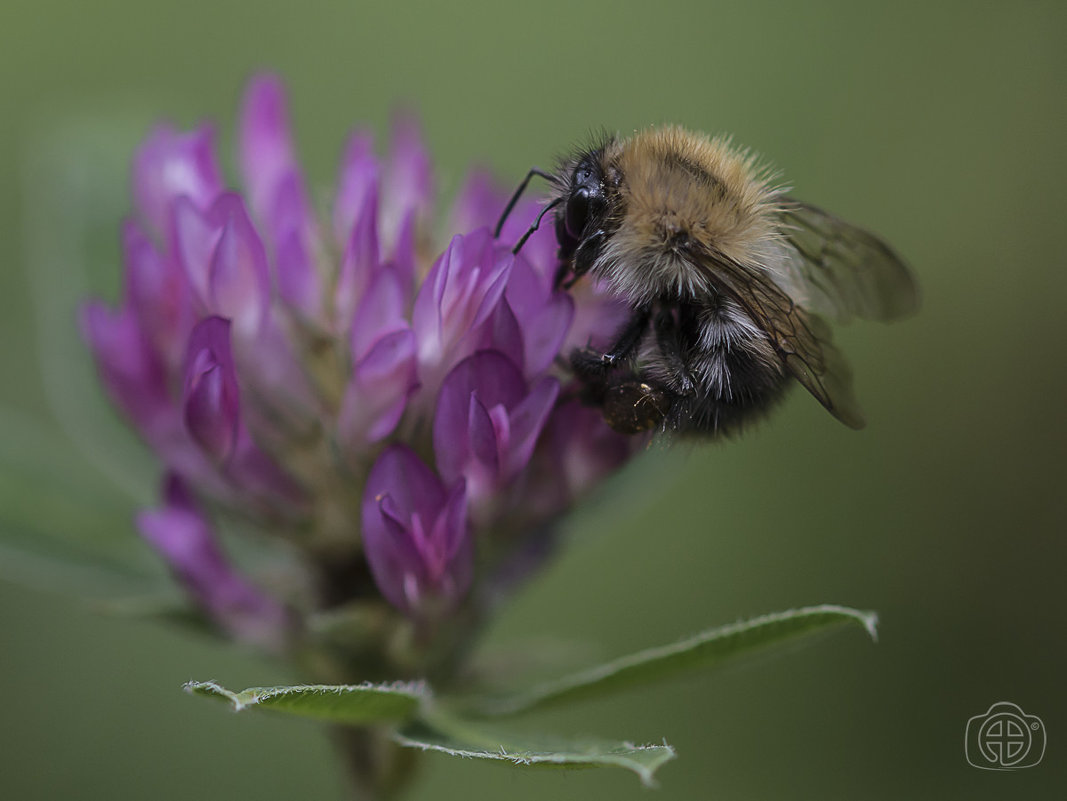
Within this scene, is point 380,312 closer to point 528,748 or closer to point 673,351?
point 673,351

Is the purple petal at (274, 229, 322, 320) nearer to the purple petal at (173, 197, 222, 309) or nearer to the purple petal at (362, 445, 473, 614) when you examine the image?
the purple petal at (173, 197, 222, 309)

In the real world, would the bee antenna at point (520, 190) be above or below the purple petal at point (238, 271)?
above

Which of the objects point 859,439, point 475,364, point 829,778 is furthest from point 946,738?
point 475,364

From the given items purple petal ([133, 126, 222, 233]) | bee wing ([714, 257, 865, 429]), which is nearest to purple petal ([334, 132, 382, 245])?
purple petal ([133, 126, 222, 233])

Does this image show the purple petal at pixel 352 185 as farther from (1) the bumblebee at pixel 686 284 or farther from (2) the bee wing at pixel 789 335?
(2) the bee wing at pixel 789 335

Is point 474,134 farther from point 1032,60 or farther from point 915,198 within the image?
point 1032,60

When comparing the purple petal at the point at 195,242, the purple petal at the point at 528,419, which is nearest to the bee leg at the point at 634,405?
the purple petal at the point at 528,419
